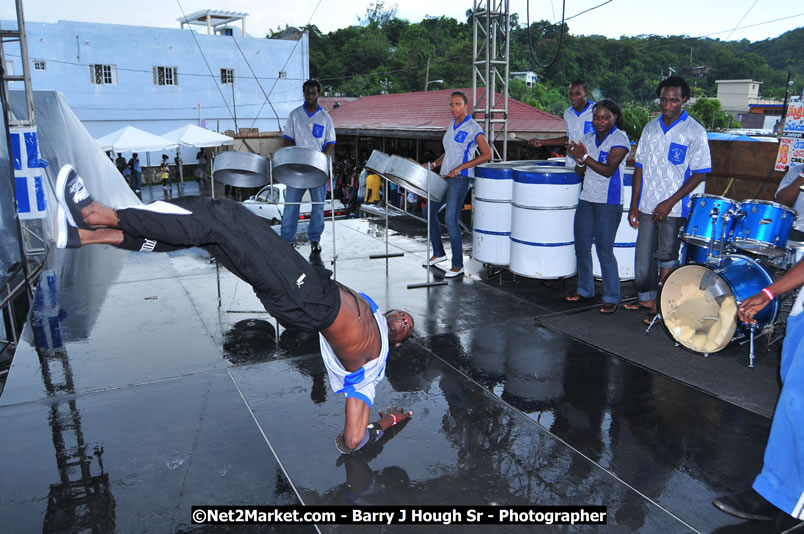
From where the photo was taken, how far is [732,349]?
452 cm

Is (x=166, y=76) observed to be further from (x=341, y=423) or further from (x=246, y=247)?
(x=246, y=247)

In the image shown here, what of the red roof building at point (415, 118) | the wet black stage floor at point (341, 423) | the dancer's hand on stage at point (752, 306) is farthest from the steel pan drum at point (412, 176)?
the red roof building at point (415, 118)

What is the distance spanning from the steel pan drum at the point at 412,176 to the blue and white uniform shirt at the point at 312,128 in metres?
1.14

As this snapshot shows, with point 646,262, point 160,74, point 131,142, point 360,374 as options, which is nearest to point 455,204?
point 646,262

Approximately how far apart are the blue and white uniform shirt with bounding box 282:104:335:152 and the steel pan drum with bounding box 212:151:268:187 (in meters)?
0.81

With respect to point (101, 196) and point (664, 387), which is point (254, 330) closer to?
point (664, 387)

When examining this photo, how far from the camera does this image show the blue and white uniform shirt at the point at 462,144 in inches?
245

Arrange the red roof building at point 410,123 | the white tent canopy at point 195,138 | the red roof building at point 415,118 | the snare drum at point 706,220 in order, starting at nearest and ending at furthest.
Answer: the snare drum at point 706,220 < the red roof building at point 415,118 < the red roof building at point 410,123 < the white tent canopy at point 195,138

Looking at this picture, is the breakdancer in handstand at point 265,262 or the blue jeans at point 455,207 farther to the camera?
the blue jeans at point 455,207

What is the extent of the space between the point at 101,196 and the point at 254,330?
228 inches

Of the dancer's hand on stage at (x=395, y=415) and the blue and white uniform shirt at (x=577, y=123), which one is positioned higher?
the blue and white uniform shirt at (x=577, y=123)

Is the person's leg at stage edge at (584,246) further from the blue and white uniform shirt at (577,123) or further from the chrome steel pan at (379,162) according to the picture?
the chrome steel pan at (379,162)

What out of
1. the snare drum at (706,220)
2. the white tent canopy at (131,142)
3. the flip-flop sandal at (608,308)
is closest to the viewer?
the snare drum at (706,220)

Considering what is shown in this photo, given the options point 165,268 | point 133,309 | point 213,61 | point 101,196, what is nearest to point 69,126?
point 101,196
